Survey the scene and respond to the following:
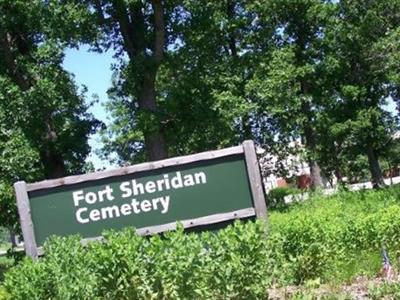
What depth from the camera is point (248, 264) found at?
459cm

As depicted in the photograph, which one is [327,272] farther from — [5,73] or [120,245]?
[5,73]

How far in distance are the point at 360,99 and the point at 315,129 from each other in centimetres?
308

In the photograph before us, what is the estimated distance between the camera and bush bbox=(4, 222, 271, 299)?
4.52 metres

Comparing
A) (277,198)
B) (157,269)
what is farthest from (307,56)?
(157,269)

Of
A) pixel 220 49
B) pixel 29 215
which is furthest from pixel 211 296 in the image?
pixel 220 49

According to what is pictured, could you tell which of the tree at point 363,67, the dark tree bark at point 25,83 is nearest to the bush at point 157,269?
the dark tree bark at point 25,83

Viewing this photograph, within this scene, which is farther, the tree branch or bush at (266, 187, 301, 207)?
bush at (266, 187, 301, 207)

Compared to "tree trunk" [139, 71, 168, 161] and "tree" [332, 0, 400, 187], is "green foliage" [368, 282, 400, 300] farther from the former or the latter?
"tree" [332, 0, 400, 187]

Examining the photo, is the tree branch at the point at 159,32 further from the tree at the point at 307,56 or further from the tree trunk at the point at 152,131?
the tree at the point at 307,56

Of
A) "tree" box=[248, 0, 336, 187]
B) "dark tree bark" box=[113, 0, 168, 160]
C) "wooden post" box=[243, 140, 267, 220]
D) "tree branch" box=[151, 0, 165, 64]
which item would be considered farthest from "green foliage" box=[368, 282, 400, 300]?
"tree" box=[248, 0, 336, 187]

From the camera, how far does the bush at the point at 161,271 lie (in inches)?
178

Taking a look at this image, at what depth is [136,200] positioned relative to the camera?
19.3 ft

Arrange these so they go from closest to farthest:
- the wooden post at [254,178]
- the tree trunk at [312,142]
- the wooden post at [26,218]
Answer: the wooden post at [26,218] < the wooden post at [254,178] < the tree trunk at [312,142]

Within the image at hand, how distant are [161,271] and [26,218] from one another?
1.91 m
